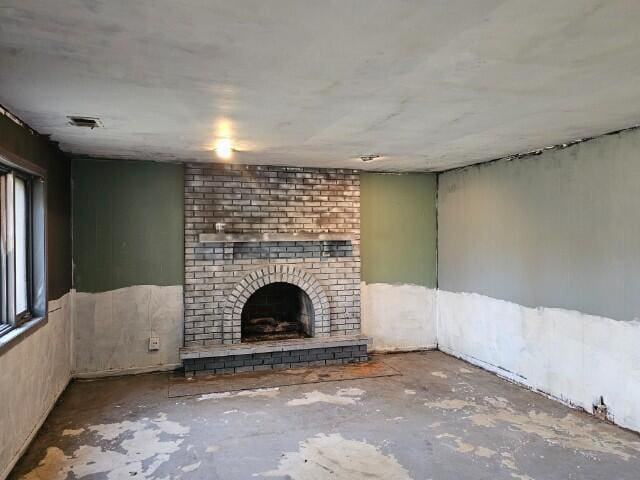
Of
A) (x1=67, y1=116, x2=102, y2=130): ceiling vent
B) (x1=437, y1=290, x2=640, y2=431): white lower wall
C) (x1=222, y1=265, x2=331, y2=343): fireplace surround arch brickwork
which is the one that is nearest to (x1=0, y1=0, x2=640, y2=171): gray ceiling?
(x1=67, y1=116, x2=102, y2=130): ceiling vent

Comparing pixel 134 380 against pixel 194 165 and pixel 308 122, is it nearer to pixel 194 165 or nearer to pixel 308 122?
pixel 194 165

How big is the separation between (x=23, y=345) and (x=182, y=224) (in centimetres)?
232

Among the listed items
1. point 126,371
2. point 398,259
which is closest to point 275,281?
point 398,259

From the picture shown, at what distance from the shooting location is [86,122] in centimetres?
352

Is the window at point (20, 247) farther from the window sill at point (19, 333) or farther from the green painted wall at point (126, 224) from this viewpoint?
the green painted wall at point (126, 224)

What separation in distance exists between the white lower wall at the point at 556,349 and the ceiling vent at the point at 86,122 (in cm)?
424

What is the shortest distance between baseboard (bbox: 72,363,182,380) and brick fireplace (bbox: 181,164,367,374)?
0.33 metres

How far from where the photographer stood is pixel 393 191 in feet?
20.7

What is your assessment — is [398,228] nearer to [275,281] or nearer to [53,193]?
[275,281]

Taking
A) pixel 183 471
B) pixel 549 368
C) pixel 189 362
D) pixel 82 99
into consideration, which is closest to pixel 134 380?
pixel 189 362

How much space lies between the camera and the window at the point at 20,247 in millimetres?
3434

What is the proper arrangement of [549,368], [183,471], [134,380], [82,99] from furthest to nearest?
1. [134,380]
2. [549,368]
3. [183,471]
4. [82,99]

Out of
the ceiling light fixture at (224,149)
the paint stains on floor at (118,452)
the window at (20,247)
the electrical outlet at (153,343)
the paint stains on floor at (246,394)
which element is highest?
the ceiling light fixture at (224,149)

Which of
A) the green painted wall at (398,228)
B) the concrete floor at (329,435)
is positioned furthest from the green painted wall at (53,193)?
the green painted wall at (398,228)
